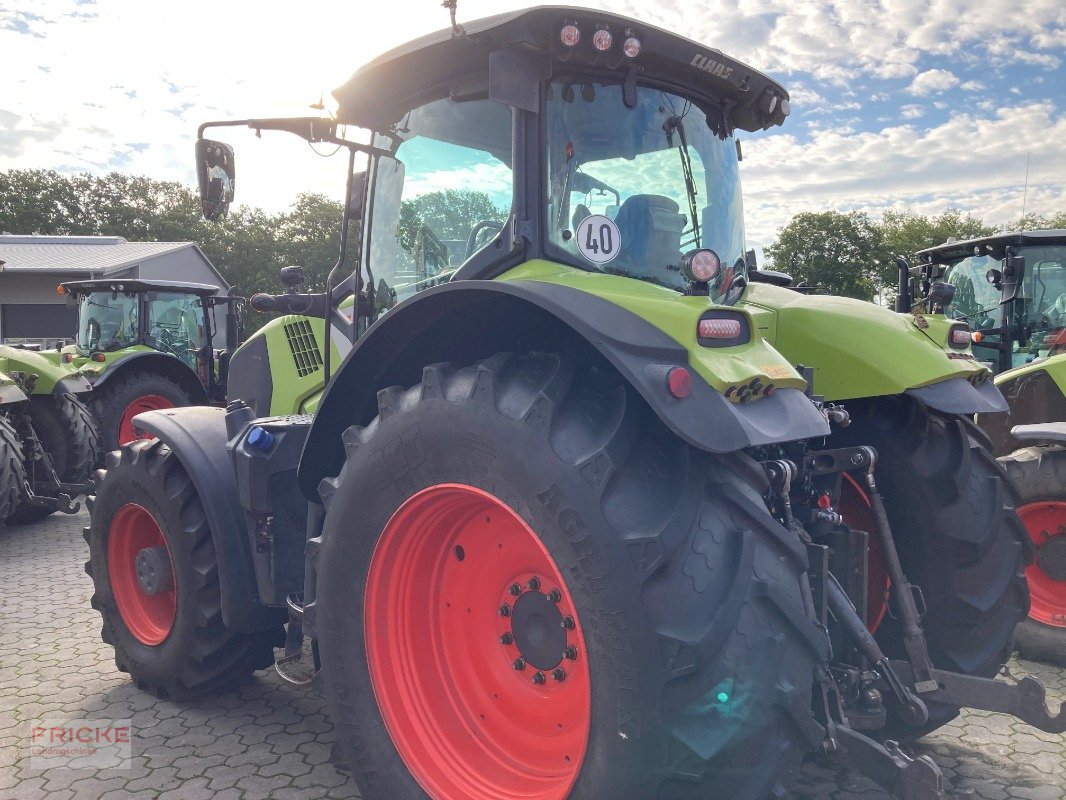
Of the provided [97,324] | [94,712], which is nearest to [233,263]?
[97,324]

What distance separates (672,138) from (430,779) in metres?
2.12

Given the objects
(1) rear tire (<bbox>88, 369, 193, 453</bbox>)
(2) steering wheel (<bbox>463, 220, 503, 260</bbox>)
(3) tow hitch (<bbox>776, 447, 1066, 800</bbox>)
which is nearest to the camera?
(3) tow hitch (<bbox>776, 447, 1066, 800</bbox>)

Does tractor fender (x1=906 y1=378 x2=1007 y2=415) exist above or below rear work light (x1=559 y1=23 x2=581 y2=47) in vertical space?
below

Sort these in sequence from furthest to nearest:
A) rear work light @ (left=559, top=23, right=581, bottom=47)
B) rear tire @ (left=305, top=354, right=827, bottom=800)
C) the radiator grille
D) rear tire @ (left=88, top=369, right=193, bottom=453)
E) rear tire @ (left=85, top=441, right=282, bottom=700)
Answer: rear tire @ (left=88, top=369, right=193, bottom=453)
the radiator grille
rear tire @ (left=85, top=441, right=282, bottom=700)
rear work light @ (left=559, top=23, right=581, bottom=47)
rear tire @ (left=305, top=354, right=827, bottom=800)

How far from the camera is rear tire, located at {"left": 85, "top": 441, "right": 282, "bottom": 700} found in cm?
348

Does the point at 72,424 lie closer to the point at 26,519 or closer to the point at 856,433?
the point at 26,519

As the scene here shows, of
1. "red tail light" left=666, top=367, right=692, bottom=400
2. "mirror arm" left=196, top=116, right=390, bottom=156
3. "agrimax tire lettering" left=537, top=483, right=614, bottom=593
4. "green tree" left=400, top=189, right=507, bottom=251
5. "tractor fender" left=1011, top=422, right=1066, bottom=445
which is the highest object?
"mirror arm" left=196, top=116, right=390, bottom=156

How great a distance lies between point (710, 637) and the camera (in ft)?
5.98

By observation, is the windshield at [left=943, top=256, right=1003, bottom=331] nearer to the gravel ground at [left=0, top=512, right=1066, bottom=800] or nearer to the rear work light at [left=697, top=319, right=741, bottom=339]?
the gravel ground at [left=0, top=512, right=1066, bottom=800]

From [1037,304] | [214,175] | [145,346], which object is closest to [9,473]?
[214,175]

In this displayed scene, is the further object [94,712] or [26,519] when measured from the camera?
[26,519]

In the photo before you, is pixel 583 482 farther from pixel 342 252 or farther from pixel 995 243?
pixel 995 243

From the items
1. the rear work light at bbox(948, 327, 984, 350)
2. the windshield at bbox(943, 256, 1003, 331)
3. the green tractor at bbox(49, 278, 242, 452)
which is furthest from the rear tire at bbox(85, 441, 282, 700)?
the green tractor at bbox(49, 278, 242, 452)

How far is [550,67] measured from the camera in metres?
2.54
